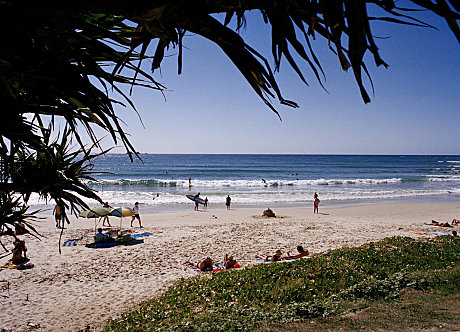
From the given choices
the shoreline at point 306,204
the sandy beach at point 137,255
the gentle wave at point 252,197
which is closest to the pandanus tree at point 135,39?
the sandy beach at point 137,255

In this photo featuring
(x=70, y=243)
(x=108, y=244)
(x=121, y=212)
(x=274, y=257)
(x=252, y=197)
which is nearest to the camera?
(x=274, y=257)

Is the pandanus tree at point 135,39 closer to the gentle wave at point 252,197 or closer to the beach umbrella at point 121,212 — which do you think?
the beach umbrella at point 121,212

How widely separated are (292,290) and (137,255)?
6.97 m

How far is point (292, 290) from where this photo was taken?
639 cm

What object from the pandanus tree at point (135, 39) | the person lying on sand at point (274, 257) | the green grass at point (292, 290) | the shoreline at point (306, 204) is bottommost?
the shoreline at point (306, 204)

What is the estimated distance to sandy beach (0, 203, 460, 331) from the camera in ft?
24.0

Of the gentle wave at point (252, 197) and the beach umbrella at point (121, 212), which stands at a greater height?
the beach umbrella at point (121, 212)

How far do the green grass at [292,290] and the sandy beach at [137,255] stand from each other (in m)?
1.47

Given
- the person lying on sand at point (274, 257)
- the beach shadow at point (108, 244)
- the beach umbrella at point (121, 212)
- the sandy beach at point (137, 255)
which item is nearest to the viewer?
the sandy beach at point (137, 255)

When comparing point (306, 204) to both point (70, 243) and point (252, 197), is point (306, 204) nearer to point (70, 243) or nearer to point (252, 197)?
point (252, 197)

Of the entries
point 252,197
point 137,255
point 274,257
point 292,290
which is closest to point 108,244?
point 137,255

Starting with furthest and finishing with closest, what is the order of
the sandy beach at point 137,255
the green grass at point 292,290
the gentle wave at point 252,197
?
the gentle wave at point 252,197 < the sandy beach at point 137,255 < the green grass at point 292,290

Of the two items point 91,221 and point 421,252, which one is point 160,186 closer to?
point 91,221

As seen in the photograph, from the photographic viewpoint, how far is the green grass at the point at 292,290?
17.5 ft
